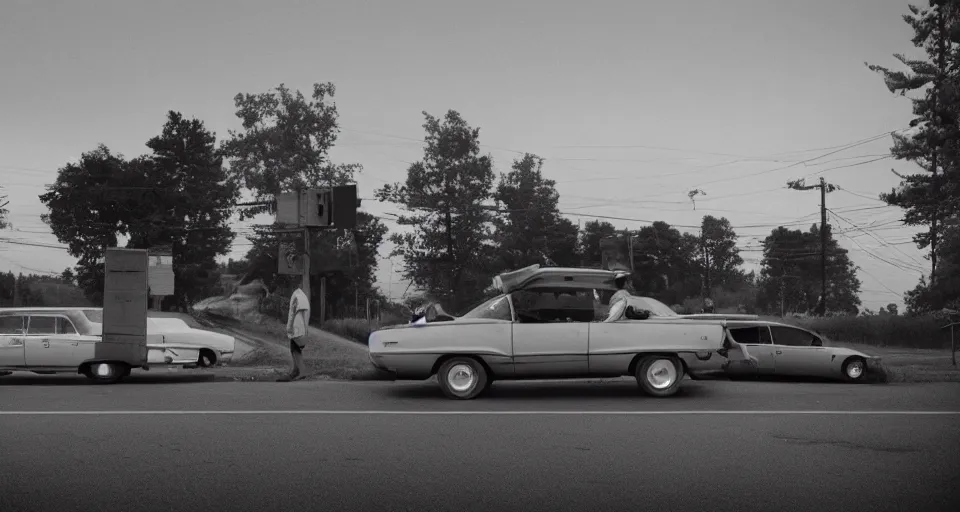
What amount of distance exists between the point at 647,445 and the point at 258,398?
19.7 ft

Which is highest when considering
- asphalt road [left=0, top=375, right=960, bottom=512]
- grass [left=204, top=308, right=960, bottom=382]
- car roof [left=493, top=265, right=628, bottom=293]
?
car roof [left=493, top=265, right=628, bottom=293]

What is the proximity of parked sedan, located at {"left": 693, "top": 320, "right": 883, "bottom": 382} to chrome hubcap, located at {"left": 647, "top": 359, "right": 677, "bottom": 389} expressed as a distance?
3517mm

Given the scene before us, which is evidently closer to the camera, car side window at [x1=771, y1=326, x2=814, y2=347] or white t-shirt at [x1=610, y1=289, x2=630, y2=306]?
white t-shirt at [x1=610, y1=289, x2=630, y2=306]

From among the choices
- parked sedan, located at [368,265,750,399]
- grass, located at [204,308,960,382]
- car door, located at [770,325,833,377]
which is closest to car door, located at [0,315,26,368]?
parked sedan, located at [368,265,750,399]

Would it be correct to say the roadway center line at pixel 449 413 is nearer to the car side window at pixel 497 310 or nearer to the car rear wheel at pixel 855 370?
the car side window at pixel 497 310

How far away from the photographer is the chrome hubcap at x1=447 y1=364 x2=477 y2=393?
1148 cm

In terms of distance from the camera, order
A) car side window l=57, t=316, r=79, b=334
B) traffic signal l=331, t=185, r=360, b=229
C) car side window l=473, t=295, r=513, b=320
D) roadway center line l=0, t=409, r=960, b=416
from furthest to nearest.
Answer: traffic signal l=331, t=185, r=360, b=229
car side window l=57, t=316, r=79, b=334
car side window l=473, t=295, r=513, b=320
roadway center line l=0, t=409, r=960, b=416

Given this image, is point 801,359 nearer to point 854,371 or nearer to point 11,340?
point 854,371

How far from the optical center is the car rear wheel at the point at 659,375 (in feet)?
38.2

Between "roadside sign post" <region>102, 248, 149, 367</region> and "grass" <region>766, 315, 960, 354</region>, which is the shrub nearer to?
"grass" <region>766, 315, 960, 354</region>

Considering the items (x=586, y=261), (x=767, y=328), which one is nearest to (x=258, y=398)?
(x=767, y=328)

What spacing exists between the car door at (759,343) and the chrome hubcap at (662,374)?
4262mm

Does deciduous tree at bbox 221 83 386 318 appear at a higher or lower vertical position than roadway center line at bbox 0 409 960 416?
higher

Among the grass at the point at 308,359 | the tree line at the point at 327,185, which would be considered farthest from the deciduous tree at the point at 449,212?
the grass at the point at 308,359
